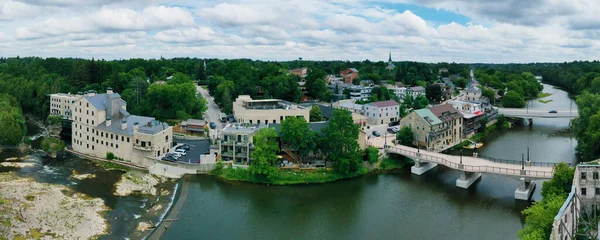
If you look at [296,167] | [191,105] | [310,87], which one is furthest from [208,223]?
[310,87]

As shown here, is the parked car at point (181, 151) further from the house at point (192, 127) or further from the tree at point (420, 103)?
the tree at point (420, 103)

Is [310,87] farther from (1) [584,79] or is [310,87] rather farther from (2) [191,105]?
(1) [584,79]

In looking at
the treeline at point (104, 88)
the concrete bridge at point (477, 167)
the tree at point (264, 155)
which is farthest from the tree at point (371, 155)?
the treeline at point (104, 88)

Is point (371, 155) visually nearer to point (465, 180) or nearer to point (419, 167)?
point (419, 167)

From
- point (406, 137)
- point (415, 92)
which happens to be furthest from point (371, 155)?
point (415, 92)

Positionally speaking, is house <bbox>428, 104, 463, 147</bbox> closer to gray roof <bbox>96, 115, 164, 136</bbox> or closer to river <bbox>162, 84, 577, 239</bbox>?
river <bbox>162, 84, 577, 239</bbox>

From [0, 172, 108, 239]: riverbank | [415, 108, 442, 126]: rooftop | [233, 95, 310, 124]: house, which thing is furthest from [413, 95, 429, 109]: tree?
[0, 172, 108, 239]: riverbank
